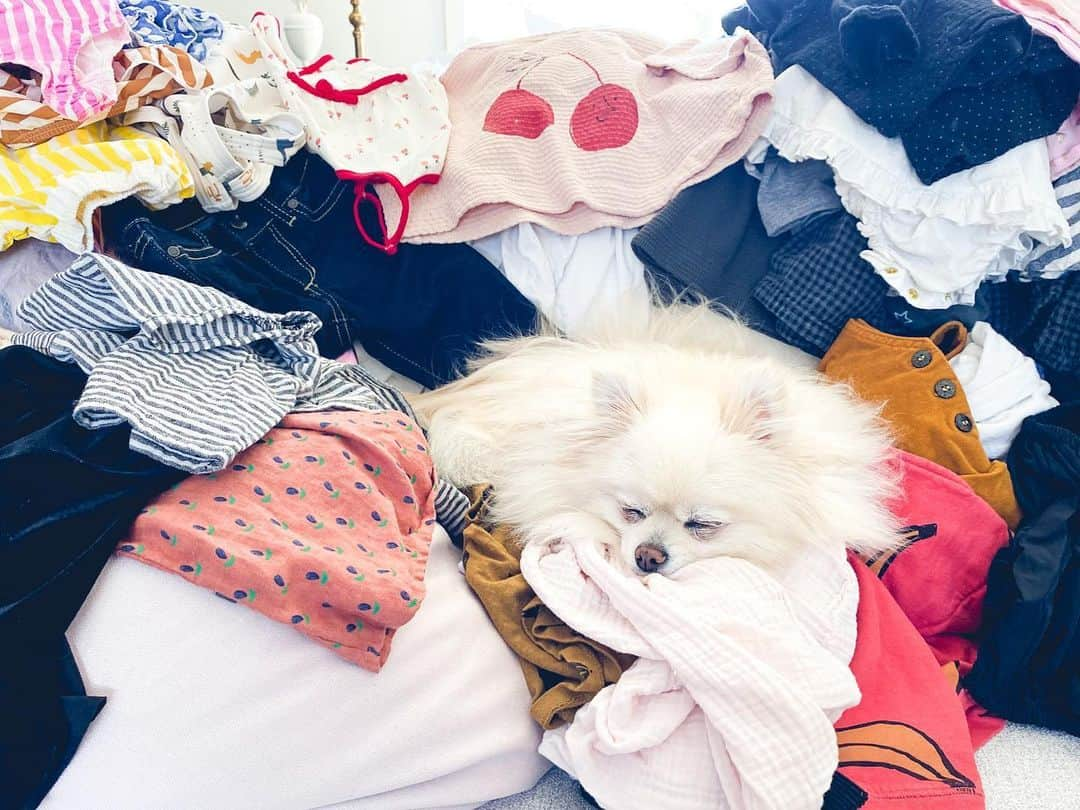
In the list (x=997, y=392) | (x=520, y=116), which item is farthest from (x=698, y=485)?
(x=520, y=116)

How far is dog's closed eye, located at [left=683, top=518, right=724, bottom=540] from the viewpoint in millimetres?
1064

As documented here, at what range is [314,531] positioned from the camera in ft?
2.95

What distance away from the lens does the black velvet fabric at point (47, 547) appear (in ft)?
2.41

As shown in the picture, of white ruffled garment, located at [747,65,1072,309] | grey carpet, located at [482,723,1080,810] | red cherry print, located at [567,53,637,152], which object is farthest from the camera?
red cherry print, located at [567,53,637,152]

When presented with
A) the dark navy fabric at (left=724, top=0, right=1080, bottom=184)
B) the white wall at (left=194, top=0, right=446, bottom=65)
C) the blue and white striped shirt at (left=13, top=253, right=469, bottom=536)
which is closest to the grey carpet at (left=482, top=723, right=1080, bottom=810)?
the blue and white striped shirt at (left=13, top=253, right=469, bottom=536)

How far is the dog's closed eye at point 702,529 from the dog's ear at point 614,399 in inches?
6.7

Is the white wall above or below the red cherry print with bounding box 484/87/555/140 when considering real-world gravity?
below

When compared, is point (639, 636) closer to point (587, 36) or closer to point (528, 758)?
point (528, 758)

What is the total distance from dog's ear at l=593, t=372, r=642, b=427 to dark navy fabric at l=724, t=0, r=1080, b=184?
59 centimetres

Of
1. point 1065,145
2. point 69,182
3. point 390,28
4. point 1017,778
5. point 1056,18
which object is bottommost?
point 1017,778

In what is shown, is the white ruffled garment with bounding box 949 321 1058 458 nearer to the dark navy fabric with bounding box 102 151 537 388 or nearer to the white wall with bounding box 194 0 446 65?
the dark navy fabric with bounding box 102 151 537 388

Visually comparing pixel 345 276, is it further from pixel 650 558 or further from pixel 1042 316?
pixel 1042 316

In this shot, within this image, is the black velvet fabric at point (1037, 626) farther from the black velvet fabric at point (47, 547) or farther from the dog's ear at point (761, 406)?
the black velvet fabric at point (47, 547)

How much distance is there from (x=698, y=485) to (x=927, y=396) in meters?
0.49
